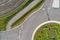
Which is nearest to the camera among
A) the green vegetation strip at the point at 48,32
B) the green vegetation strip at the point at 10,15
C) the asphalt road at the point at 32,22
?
the green vegetation strip at the point at 48,32

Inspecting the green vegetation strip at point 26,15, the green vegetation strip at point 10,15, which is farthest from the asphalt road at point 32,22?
the green vegetation strip at point 10,15

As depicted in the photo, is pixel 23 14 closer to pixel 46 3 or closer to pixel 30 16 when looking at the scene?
pixel 30 16

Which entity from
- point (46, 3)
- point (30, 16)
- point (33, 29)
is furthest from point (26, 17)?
point (46, 3)

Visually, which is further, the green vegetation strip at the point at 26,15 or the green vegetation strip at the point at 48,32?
the green vegetation strip at the point at 26,15

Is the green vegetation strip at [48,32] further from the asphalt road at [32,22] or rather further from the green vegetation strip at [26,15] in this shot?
the green vegetation strip at [26,15]

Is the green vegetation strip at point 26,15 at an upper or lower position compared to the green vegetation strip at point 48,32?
upper

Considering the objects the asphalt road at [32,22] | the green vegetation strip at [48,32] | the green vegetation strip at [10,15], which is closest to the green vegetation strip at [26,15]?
the asphalt road at [32,22]

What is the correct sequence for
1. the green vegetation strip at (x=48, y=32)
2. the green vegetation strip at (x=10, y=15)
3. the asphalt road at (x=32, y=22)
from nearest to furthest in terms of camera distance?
the green vegetation strip at (x=48, y=32) → the asphalt road at (x=32, y=22) → the green vegetation strip at (x=10, y=15)

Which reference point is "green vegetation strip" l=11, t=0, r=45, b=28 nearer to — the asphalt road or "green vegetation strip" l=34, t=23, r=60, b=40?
the asphalt road

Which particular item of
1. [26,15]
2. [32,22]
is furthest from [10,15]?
[32,22]

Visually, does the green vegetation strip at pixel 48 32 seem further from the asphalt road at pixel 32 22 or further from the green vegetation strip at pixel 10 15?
the green vegetation strip at pixel 10 15
